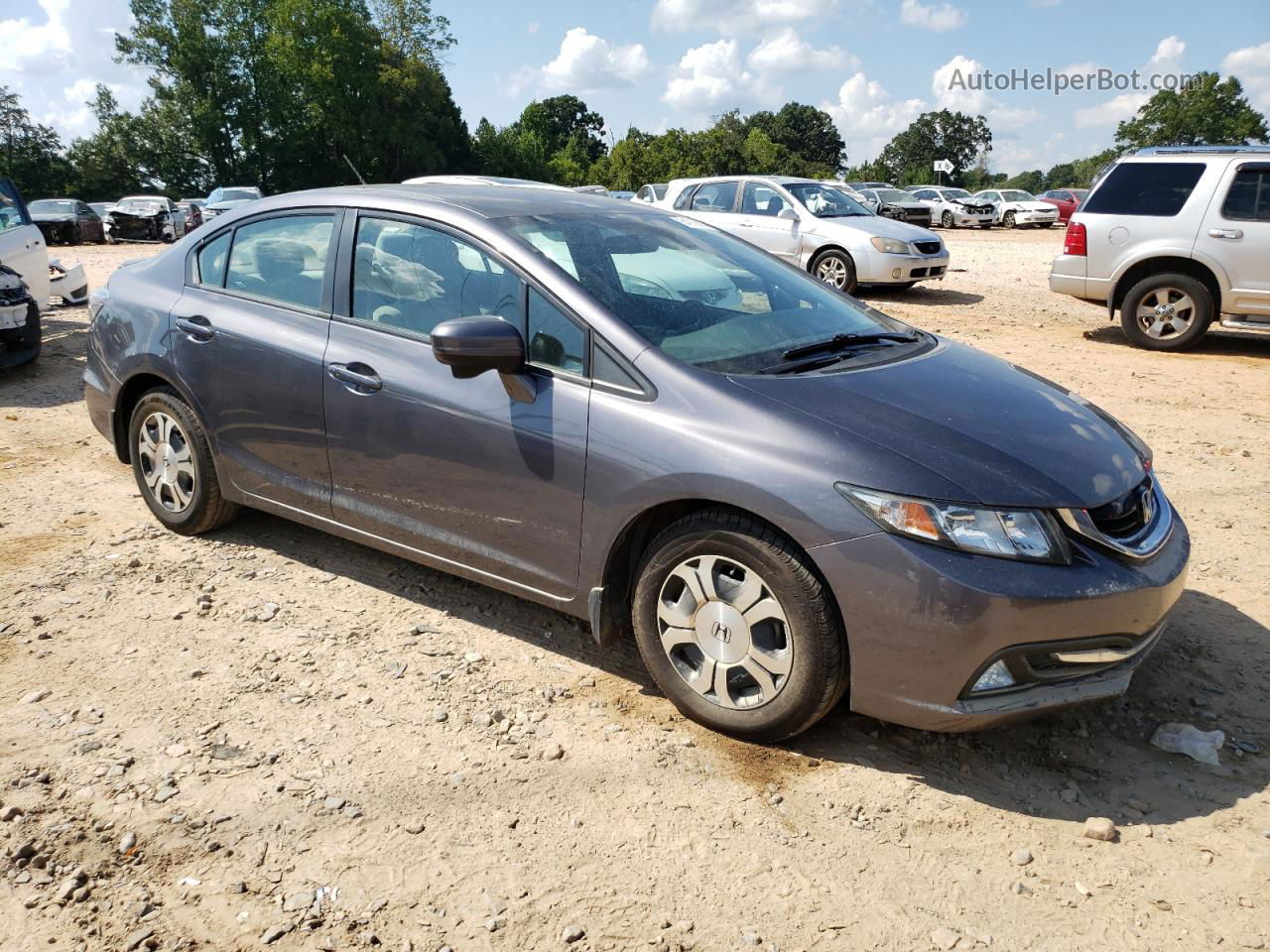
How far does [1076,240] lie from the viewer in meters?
10.3

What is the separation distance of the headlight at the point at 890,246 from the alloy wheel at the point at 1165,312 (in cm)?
378

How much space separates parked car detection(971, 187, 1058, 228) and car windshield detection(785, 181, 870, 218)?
2356 cm

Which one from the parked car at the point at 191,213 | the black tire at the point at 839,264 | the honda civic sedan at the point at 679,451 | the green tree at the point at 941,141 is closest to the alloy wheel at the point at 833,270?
the black tire at the point at 839,264

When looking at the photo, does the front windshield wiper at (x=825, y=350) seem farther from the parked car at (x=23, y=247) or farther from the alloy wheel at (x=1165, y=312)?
the parked car at (x=23, y=247)

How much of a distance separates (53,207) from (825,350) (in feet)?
102

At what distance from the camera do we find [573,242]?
3.71 m

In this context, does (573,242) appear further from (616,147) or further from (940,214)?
(616,147)

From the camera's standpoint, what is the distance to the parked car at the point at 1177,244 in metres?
9.48

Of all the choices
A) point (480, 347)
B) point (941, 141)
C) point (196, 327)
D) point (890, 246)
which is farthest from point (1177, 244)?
point (941, 141)

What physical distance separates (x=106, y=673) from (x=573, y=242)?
2.29 metres

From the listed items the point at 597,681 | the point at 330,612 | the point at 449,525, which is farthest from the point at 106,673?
the point at 597,681

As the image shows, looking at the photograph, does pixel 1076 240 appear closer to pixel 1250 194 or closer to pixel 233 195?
pixel 1250 194

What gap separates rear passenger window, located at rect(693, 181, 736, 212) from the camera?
14.4m

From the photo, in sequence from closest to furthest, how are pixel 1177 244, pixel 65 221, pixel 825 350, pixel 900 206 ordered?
pixel 825 350 → pixel 1177 244 → pixel 65 221 → pixel 900 206
